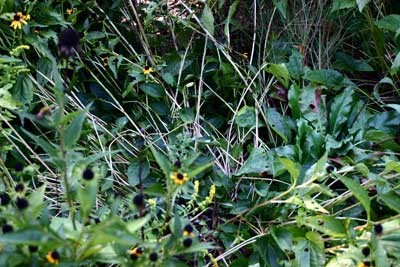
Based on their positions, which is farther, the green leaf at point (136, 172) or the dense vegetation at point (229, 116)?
the green leaf at point (136, 172)

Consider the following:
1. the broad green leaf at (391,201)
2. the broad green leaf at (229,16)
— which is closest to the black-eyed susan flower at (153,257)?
the broad green leaf at (391,201)

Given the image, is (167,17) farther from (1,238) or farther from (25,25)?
(1,238)

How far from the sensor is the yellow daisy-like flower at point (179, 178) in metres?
1.04

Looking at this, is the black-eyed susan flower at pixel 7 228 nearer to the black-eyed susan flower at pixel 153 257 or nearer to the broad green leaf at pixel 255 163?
the black-eyed susan flower at pixel 153 257

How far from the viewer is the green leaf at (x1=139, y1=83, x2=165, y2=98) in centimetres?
184

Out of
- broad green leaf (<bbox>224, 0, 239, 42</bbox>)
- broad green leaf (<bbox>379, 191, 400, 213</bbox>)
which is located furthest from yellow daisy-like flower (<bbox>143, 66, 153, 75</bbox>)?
broad green leaf (<bbox>379, 191, 400, 213</bbox>)

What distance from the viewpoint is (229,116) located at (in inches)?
74.1

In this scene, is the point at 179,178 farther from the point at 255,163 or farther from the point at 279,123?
the point at 279,123

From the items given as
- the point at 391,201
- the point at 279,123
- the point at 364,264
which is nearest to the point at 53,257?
the point at 364,264

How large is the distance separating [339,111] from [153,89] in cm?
52

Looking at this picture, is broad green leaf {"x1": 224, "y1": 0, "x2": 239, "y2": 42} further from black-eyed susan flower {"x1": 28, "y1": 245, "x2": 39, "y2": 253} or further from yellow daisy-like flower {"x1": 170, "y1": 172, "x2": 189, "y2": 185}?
black-eyed susan flower {"x1": 28, "y1": 245, "x2": 39, "y2": 253}

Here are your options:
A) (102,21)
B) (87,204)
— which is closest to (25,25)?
(102,21)

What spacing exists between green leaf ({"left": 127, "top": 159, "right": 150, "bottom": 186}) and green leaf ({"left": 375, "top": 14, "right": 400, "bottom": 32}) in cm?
77

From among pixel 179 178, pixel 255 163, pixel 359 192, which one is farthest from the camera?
pixel 255 163
